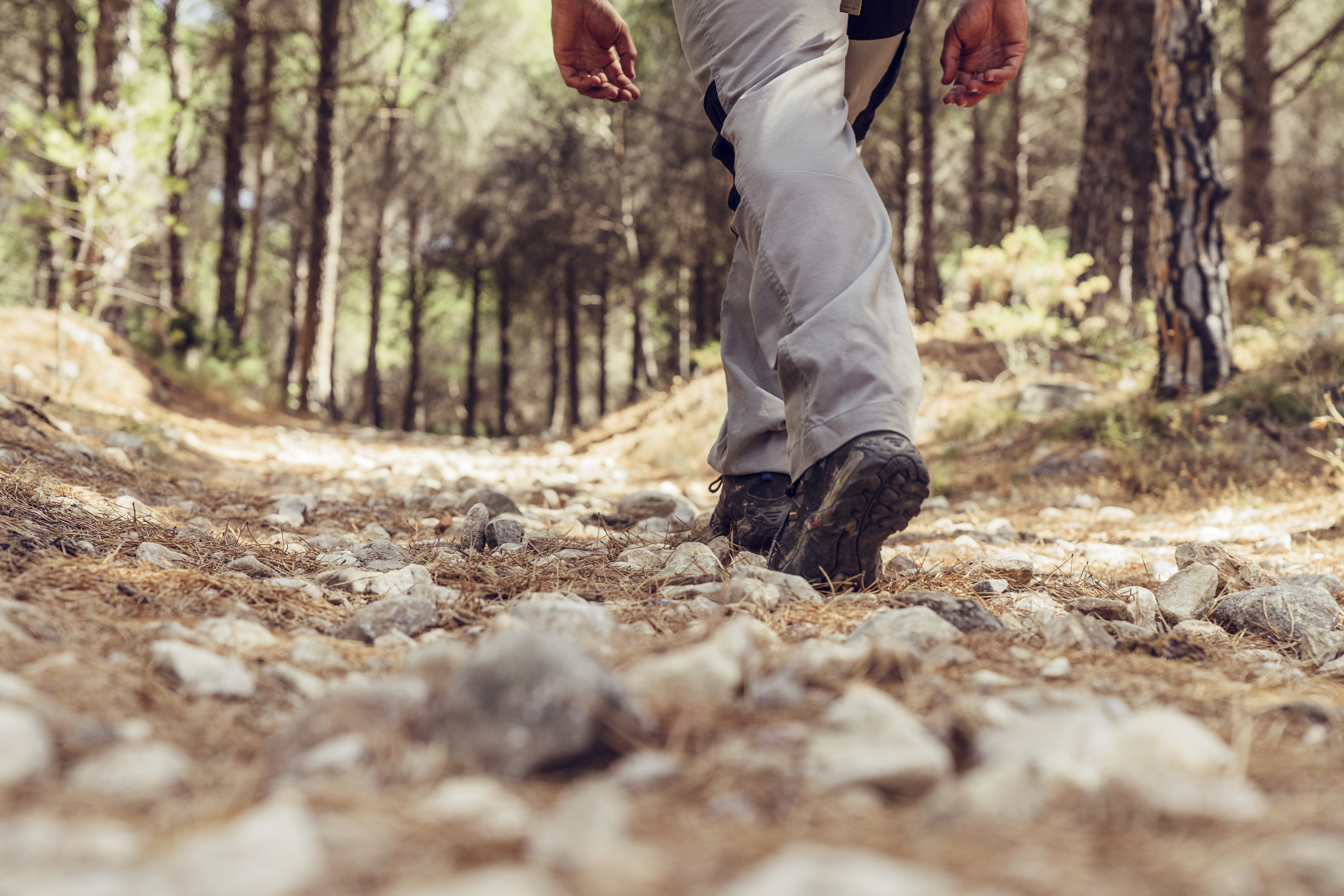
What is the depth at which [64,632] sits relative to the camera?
1.12 meters

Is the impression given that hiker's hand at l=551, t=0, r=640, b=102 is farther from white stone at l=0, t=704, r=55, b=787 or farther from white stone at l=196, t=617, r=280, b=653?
white stone at l=0, t=704, r=55, b=787

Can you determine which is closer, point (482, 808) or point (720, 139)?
point (482, 808)

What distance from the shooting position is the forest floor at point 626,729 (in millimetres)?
631

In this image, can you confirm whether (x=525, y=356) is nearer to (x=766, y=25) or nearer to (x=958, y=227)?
(x=958, y=227)

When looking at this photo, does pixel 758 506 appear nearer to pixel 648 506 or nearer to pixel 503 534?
pixel 503 534

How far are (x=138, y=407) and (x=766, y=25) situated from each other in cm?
549

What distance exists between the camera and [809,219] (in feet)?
5.52

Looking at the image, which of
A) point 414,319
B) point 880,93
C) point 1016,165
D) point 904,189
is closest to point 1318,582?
point 880,93

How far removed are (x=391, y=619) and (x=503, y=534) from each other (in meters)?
0.83

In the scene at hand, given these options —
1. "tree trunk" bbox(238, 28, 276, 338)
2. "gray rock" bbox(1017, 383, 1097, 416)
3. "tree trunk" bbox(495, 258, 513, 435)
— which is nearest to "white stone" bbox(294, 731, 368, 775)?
"gray rock" bbox(1017, 383, 1097, 416)

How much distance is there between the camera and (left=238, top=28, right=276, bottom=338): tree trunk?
12477mm

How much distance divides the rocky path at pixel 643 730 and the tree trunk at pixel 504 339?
19.5 meters

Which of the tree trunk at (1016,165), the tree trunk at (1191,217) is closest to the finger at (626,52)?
the tree trunk at (1191,217)

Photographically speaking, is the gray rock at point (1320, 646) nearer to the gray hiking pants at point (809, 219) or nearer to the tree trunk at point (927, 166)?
the gray hiking pants at point (809, 219)
